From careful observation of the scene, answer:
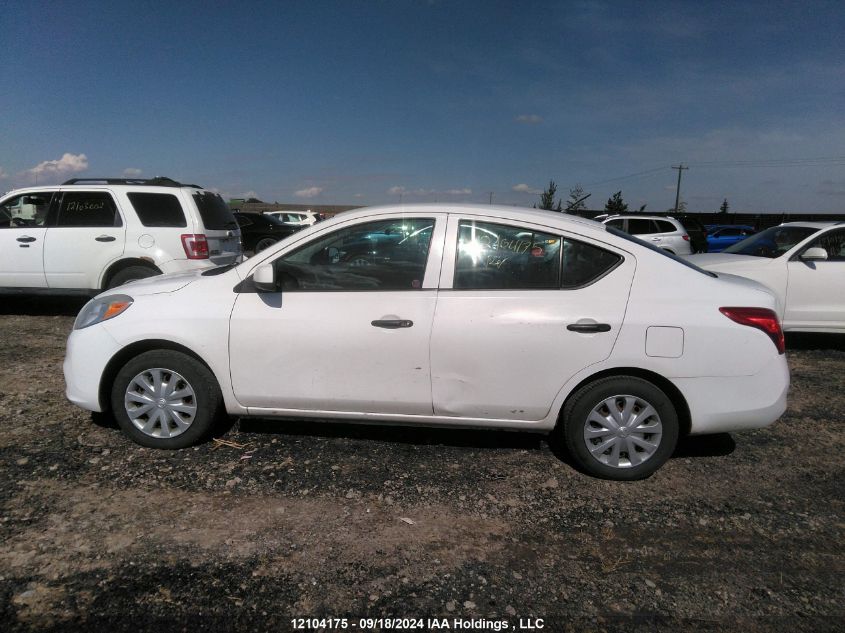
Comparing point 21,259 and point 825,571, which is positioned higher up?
point 21,259

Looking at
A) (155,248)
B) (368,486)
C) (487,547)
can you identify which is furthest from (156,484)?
(155,248)

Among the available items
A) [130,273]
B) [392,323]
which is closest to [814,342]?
[392,323]

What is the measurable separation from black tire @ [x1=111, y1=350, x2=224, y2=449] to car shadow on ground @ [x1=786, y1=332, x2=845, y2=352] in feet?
22.7

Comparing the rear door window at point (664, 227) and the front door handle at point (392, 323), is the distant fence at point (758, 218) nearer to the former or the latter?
the rear door window at point (664, 227)

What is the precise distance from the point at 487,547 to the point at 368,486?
883 mm

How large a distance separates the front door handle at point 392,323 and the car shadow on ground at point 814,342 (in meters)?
6.02

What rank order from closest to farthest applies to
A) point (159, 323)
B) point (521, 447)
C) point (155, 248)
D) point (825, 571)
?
point (825, 571)
point (159, 323)
point (521, 447)
point (155, 248)

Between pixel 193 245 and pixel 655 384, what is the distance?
6.14 metres

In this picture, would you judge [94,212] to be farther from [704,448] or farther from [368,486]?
[704,448]

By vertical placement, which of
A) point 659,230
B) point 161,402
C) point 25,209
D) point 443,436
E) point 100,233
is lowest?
point 443,436

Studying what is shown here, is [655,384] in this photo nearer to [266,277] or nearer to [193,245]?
[266,277]

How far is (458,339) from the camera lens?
3.41 meters

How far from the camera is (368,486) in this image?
3.47 metres

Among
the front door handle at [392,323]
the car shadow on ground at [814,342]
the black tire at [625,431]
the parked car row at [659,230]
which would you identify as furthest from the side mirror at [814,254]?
the parked car row at [659,230]
